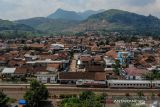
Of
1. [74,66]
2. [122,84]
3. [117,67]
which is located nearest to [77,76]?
[122,84]

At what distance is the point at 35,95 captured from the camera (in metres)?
20.7

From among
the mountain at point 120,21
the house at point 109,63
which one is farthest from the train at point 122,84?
the mountain at point 120,21

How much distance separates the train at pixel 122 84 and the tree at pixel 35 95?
646cm

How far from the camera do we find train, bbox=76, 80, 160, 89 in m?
27.4

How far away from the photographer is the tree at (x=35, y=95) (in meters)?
20.6

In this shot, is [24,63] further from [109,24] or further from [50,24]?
Result: [50,24]

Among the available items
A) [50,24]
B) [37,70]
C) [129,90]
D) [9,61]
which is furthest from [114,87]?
[50,24]

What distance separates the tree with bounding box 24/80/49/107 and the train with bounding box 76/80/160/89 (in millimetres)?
6455

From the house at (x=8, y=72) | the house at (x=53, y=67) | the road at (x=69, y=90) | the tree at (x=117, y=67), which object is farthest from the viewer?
the tree at (x=117, y=67)

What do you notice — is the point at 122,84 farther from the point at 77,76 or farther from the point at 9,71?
the point at 9,71

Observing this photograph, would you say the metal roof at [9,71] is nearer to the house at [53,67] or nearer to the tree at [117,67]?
the house at [53,67]

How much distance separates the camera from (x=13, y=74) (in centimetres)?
3097

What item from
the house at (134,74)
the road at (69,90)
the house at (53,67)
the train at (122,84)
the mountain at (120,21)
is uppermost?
the mountain at (120,21)

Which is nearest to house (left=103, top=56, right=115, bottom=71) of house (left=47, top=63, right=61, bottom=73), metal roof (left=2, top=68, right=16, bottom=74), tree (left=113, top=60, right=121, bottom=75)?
tree (left=113, top=60, right=121, bottom=75)
